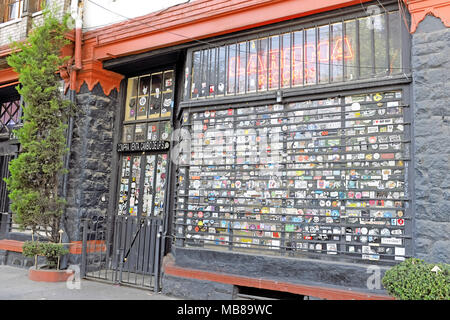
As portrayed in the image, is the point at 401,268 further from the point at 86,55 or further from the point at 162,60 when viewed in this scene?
the point at 86,55

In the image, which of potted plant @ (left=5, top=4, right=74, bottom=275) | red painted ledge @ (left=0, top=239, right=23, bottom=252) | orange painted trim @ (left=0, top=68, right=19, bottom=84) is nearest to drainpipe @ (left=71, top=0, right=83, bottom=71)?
potted plant @ (left=5, top=4, right=74, bottom=275)

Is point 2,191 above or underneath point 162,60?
underneath

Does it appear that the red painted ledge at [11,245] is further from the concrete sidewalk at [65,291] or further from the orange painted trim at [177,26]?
the orange painted trim at [177,26]

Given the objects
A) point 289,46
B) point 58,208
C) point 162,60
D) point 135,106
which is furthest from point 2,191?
point 289,46

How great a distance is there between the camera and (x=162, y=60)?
26.5ft

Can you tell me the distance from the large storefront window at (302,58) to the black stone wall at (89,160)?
2599 mm

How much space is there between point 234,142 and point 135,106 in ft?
11.3

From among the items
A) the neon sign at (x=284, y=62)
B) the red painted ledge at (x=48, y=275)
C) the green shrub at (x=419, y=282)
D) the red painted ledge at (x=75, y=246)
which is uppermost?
the neon sign at (x=284, y=62)

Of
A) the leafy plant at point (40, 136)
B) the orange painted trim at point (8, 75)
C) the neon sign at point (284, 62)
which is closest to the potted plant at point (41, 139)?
the leafy plant at point (40, 136)

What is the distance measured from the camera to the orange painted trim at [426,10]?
191 inches

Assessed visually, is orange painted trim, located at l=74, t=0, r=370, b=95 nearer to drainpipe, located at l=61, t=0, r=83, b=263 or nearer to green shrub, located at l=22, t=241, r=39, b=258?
drainpipe, located at l=61, t=0, r=83, b=263

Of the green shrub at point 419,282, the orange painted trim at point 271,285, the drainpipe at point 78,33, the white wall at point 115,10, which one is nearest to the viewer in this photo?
the green shrub at point 419,282

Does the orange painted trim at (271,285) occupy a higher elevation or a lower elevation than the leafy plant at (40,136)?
lower

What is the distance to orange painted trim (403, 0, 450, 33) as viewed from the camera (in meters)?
4.86
